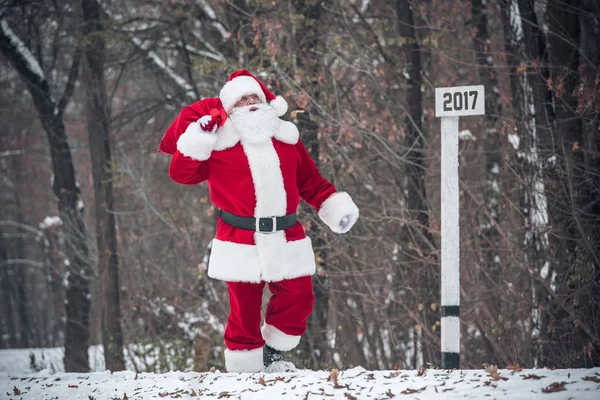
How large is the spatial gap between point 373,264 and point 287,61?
2.54 meters

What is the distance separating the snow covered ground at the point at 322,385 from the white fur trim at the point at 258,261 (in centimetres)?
60

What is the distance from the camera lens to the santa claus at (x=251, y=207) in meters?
4.28

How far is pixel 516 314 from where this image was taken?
7141 millimetres

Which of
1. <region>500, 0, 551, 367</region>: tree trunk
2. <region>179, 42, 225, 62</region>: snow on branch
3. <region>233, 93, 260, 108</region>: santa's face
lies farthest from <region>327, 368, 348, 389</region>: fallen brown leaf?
<region>179, 42, 225, 62</region>: snow on branch

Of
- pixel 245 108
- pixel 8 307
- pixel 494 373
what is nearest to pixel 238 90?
pixel 245 108

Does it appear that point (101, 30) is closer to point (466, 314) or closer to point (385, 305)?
point (385, 305)

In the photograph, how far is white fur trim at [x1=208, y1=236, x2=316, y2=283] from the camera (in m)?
4.27

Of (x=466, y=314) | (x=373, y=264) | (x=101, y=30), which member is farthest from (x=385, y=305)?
(x=101, y=30)

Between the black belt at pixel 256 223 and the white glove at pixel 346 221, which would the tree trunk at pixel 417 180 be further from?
the black belt at pixel 256 223

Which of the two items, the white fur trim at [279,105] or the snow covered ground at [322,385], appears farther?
the white fur trim at [279,105]

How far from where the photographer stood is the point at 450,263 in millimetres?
4141

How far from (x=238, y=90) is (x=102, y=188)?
7625mm

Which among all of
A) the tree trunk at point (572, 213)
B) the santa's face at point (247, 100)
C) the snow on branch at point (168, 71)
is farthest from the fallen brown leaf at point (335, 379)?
the snow on branch at point (168, 71)

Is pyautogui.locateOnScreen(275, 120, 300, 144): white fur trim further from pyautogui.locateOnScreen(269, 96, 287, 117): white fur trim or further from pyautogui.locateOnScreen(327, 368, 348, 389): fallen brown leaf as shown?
pyautogui.locateOnScreen(327, 368, 348, 389): fallen brown leaf
